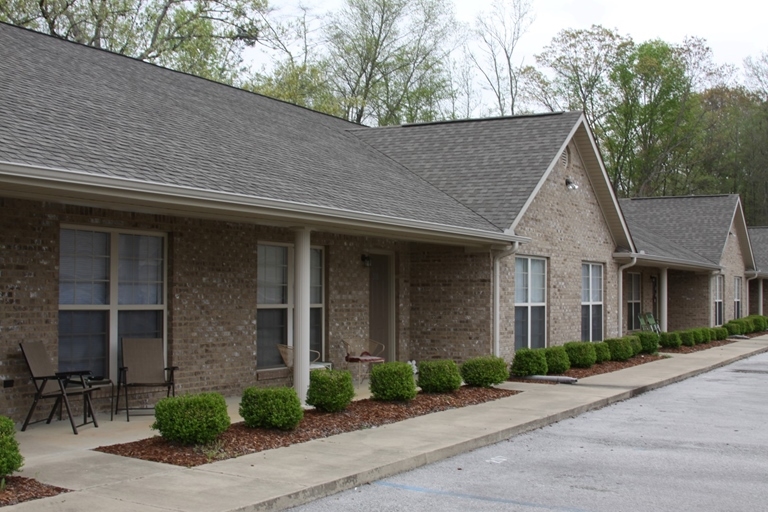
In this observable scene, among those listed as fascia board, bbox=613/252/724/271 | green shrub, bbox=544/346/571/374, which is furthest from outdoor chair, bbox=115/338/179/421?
fascia board, bbox=613/252/724/271

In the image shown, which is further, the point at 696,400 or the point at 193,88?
the point at 193,88

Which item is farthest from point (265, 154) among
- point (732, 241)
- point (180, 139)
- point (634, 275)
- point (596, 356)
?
point (732, 241)

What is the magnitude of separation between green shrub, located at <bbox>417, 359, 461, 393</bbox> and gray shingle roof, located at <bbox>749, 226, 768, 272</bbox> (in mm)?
29545

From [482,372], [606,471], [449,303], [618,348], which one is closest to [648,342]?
[618,348]

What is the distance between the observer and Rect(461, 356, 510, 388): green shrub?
13.8 metres

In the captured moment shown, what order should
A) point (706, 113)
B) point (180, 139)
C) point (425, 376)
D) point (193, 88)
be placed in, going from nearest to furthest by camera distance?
point (180, 139) < point (425, 376) < point (193, 88) < point (706, 113)

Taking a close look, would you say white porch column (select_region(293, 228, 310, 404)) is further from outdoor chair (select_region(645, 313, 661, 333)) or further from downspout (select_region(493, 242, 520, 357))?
outdoor chair (select_region(645, 313, 661, 333))

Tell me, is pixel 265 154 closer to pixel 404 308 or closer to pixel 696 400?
pixel 404 308

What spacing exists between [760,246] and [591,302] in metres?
25.9

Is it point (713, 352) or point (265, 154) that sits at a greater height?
point (265, 154)

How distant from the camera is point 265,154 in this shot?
13234 millimetres

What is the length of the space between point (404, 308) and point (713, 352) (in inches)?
444

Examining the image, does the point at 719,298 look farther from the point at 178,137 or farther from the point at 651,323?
the point at 178,137

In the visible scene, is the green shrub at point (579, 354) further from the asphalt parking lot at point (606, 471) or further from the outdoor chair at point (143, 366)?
the outdoor chair at point (143, 366)
